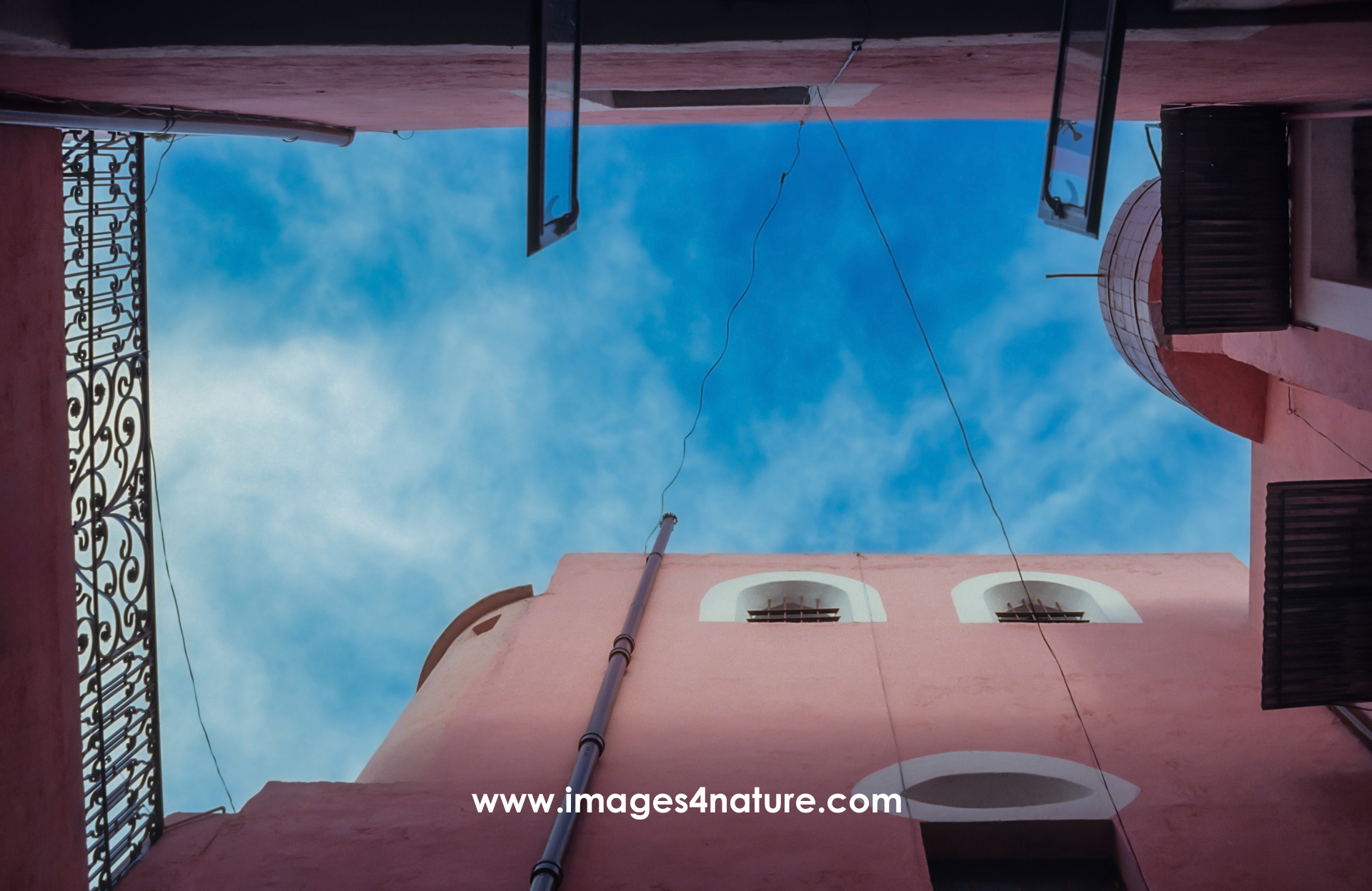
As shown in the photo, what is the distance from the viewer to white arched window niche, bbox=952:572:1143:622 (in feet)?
38.1

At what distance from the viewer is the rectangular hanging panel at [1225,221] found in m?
7.47

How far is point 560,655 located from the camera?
1059 centimetres

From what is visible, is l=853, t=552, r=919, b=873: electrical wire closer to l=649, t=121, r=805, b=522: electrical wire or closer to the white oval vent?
the white oval vent

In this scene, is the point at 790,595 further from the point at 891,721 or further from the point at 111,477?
the point at 111,477

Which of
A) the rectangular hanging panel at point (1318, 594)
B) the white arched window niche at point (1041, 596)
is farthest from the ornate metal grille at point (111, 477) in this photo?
the white arched window niche at point (1041, 596)

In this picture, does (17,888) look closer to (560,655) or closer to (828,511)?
(560,655)

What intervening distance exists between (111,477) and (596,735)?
4.39 m

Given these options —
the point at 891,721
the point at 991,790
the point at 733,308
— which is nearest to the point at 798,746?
the point at 891,721

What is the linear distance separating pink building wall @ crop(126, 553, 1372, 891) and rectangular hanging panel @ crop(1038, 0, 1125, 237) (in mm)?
4836

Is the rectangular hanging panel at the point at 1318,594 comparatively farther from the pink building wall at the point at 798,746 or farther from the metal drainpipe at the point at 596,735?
the metal drainpipe at the point at 596,735

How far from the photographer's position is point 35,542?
5.30m

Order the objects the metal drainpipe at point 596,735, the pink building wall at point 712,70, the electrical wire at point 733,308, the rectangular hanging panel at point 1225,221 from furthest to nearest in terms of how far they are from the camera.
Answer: the electrical wire at point 733,308 → the rectangular hanging panel at point 1225,221 → the metal drainpipe at point 596,735 → the pink building wall at point 712,70

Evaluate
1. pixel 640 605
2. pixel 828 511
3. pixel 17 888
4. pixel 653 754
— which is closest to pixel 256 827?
pixel 17 888

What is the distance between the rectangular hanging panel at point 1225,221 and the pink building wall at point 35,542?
775 centimetres
